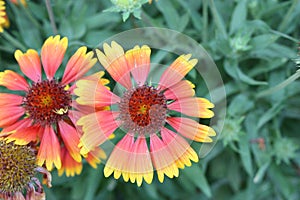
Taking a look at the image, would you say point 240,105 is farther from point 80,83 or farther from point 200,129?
point 80,83

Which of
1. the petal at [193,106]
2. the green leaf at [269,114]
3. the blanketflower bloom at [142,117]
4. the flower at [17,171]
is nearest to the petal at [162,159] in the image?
the blanketflower bloom at [142,117]

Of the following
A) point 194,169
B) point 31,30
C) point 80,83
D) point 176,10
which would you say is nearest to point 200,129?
point 80,83

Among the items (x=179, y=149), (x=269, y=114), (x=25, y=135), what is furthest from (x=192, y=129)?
(x=269, y=114)

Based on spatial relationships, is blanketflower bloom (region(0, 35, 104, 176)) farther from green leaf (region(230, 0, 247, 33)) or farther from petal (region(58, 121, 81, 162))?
green leaf (region(230, 0, 247, 33))

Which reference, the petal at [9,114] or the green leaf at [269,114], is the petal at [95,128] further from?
the green leaf at [269,114]

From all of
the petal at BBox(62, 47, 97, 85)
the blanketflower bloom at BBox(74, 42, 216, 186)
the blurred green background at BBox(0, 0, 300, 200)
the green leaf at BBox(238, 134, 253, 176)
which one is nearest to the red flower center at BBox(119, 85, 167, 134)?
the blanketflower bloom at BBox(74, 42, 216, 186)

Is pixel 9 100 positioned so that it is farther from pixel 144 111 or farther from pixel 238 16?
pixel 238 16

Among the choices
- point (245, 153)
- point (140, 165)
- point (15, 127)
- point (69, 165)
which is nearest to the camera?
point (140, 165)
